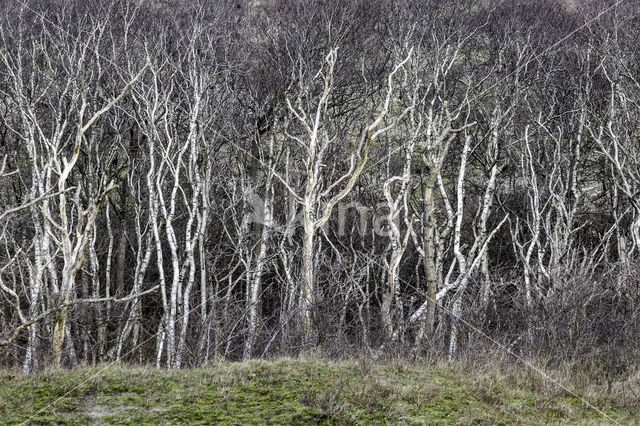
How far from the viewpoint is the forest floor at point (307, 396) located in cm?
491

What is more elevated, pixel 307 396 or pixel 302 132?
pixel 302 132

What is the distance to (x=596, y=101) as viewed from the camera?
56.2ft

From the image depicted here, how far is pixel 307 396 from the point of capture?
211 inches

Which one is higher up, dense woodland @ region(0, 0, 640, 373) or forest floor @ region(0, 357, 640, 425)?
dense woodland @ region(0, 0, 640, 373)

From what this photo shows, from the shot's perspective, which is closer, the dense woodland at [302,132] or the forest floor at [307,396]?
the forest floor at [307,396]

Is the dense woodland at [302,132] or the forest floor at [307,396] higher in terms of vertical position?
the dense woodland at [302,132]

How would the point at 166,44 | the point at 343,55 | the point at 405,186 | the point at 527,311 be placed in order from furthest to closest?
1. the point at 343,55
2. the point at 166,44
3. the point at 405,186
4. the point at 527,311

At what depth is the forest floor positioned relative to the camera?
4914 millimetres

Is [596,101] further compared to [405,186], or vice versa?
[596,101]

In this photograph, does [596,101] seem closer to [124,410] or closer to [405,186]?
[405,186]

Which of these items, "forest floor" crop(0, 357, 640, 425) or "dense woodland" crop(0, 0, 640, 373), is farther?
"dense woodland" crop(0, 0, 640, 373)

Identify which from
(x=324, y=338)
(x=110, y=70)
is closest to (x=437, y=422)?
(x=324, y=338)

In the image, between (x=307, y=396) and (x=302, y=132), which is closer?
(x=307, y=396)

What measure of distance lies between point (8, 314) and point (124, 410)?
14.8 meters
